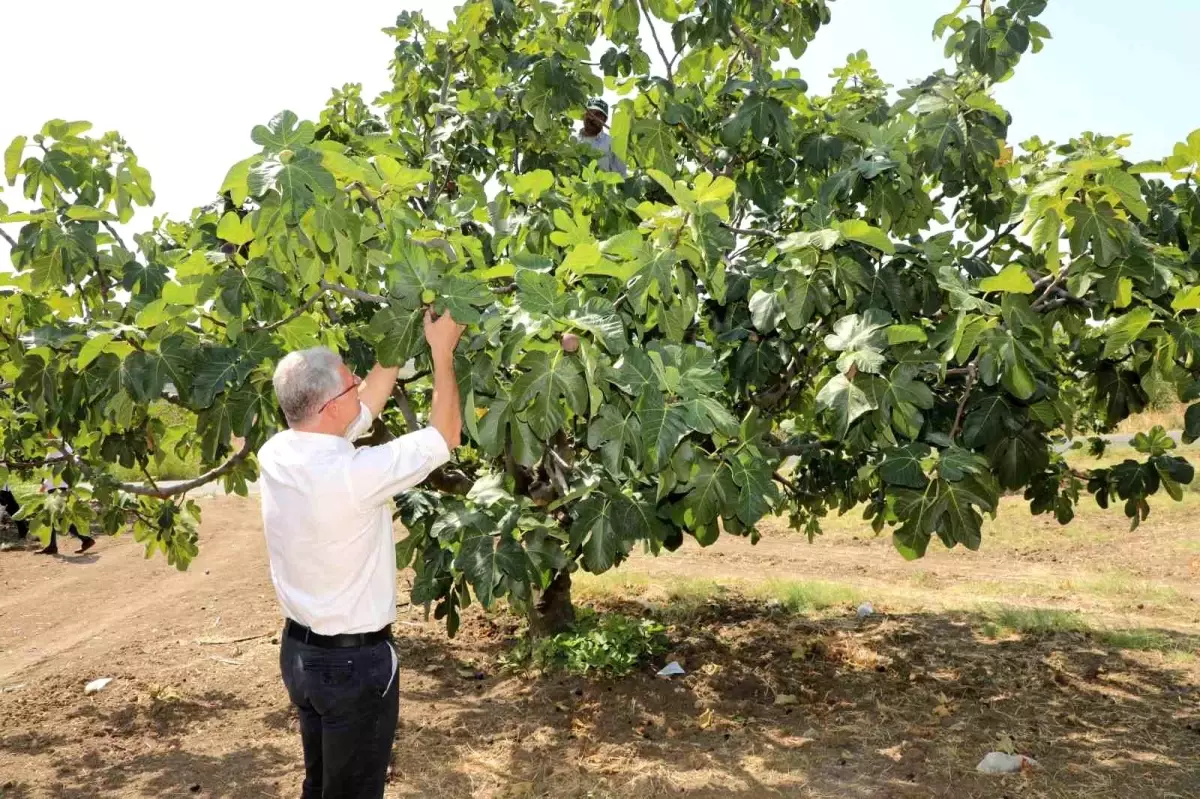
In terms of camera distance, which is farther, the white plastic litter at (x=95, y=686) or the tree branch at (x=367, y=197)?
the white plastic litter at (x=95, y=686)

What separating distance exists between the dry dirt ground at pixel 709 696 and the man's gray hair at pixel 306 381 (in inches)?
94.4

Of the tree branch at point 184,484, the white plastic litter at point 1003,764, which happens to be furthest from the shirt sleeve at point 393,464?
the white plastic litter at point 1003,764

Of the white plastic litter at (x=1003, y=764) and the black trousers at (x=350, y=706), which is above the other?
the black trousers at (x=350, y=706)

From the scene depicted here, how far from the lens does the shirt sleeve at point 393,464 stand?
2.46 m

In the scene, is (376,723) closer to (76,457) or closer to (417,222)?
(417,222)

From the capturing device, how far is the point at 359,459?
2469 millimetres

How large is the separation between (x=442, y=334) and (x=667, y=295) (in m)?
0.63

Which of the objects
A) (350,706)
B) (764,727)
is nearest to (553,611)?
(764,727)

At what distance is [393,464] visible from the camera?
8.07 feet

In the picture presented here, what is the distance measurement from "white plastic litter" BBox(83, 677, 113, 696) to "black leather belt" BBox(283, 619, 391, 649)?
13.8ft

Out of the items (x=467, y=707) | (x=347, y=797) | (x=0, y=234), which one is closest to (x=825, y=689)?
(x=467, y=707)

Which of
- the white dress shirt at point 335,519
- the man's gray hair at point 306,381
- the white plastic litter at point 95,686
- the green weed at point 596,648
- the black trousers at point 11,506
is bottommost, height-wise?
the white plastic litter at point 95,686

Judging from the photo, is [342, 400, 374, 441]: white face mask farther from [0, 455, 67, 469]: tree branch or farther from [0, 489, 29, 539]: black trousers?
[0, 489, 29, 539]: black trousers

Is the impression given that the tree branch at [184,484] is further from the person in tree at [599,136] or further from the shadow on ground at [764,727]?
the person in tree at [599,136]
